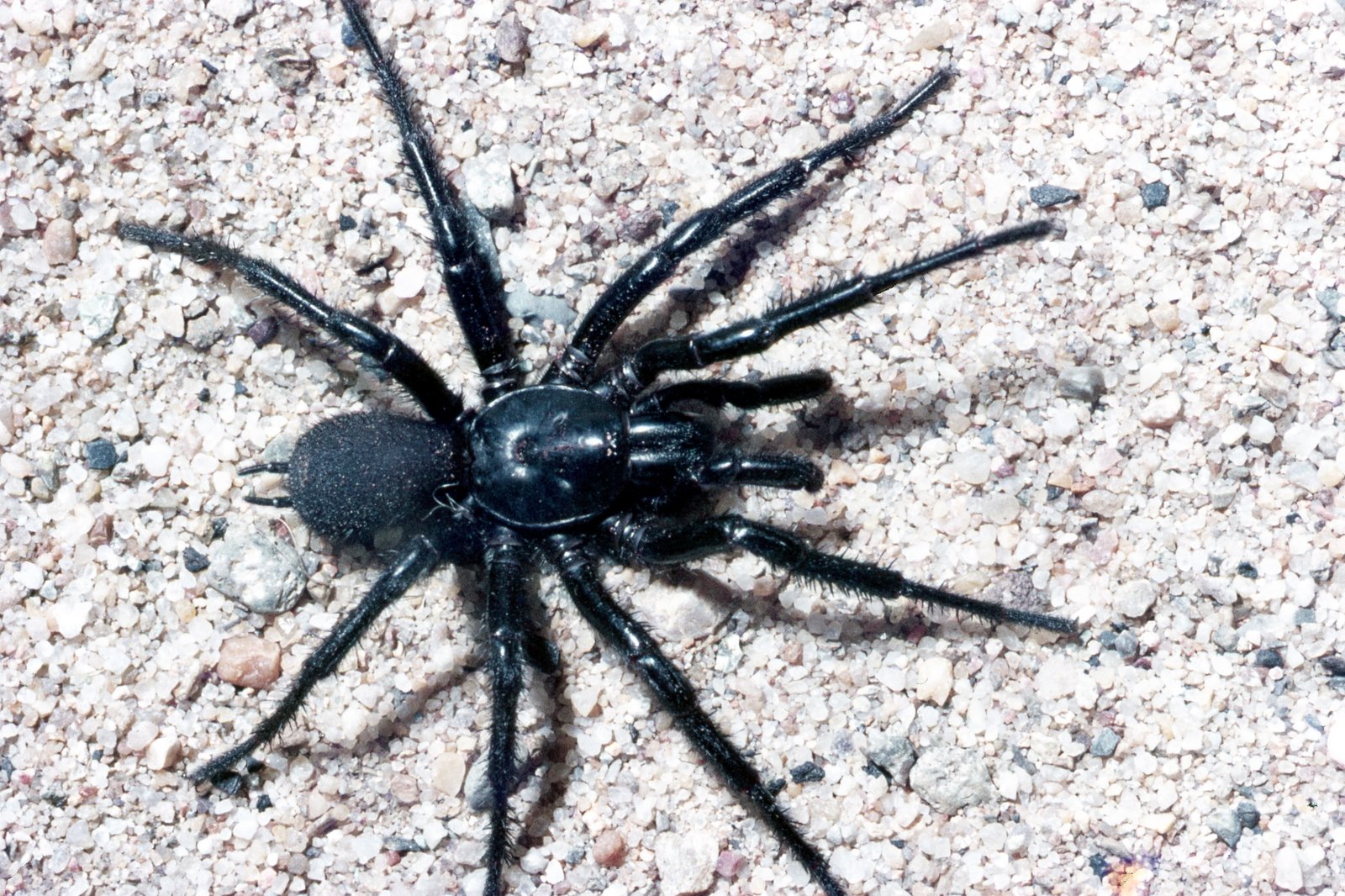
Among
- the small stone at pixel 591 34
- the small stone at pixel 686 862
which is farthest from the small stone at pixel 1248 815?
the small stone at pixel 591 34

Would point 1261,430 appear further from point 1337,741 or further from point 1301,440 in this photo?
point 1337,741

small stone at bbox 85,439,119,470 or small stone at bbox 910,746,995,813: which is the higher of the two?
small stone at bbox 85,439,119,470

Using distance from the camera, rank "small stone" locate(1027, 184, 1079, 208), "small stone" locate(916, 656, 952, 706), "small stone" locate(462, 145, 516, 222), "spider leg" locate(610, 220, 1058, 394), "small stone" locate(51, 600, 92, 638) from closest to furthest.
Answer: "spider leg" locate(610, 220, 1058, 394) < "small stone" locate(916, 656, 952, 706) < "small stone" locate(51, 600, 92, 638) < "small stone" locate(1027, 184, 1079, 208) < "small stone" locate(462, 145, 516, 222)

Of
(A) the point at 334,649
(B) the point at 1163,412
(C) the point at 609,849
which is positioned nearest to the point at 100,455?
(A) the point at 334,649

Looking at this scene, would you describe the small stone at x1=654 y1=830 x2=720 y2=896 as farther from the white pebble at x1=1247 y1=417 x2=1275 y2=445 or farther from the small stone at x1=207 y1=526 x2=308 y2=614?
the white pebble at x1=1247 y1=417 x2=1275 y2=445

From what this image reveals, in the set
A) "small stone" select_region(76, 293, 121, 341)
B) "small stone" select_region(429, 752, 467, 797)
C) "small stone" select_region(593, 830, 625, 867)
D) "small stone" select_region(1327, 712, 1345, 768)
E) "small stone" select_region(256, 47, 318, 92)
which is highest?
"small stone" select_region(256, 47, 318, 92)

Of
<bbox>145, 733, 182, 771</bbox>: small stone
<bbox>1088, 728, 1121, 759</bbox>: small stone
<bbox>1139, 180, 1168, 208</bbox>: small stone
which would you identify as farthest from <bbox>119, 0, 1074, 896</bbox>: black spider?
<bbox>1139, 180, 1168, 208</bbox>: small stone

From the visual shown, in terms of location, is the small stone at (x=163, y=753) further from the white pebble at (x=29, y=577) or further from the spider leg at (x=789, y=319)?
the spider leg at (x=789, y=319)
